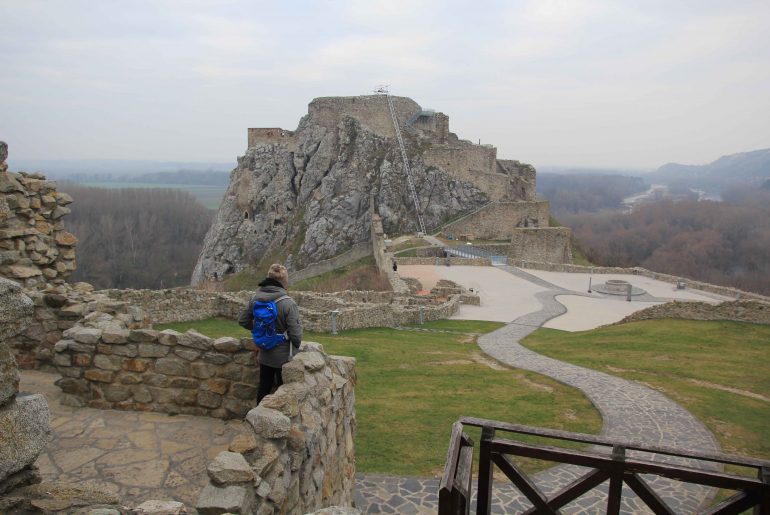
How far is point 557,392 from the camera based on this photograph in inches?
422

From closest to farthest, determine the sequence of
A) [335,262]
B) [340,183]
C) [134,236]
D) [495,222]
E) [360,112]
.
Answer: [335,262] → [495,222] → [340,183] → [360,112] → [134,236]

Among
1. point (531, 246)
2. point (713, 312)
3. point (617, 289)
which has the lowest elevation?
point (617, 289)

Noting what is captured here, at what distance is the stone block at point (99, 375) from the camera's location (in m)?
5.80

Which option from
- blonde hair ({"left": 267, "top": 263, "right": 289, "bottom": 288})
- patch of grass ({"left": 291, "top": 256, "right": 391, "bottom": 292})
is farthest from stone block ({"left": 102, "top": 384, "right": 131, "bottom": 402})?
patch of grass ({"left": 291, "top": 256, "right": 391, "bottom": 292})

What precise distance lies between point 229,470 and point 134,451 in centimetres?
194

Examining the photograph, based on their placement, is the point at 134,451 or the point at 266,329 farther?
the point at 266,329

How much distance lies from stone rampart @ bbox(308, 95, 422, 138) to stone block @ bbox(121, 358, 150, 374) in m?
44.4

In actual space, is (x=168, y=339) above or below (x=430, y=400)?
above

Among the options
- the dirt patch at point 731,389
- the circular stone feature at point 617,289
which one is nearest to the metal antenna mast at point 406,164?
the circular stone feature at point 617,289

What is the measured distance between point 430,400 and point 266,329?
17.2 ft

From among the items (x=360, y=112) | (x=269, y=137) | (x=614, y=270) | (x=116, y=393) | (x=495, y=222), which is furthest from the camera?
(x=269, y=137)

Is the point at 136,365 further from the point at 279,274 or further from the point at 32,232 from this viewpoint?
the point at 32,232

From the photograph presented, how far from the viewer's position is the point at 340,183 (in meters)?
45.7

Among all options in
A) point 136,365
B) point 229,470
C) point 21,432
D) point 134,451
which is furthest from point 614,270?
point 21,432
